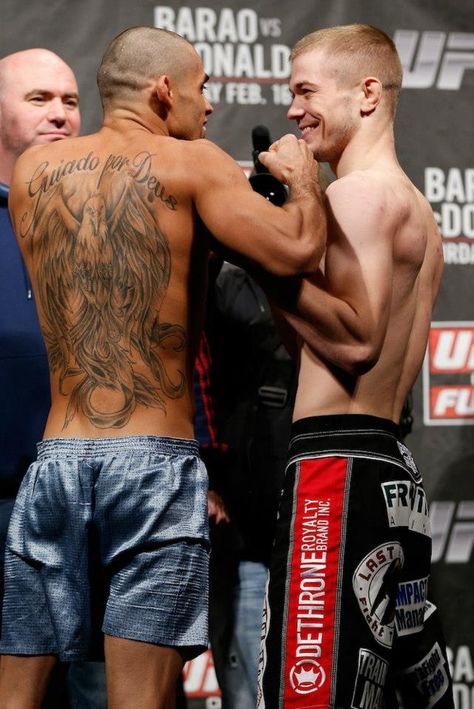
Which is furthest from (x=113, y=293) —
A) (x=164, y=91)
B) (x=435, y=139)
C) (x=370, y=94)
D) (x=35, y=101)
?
(x=435, y=139)

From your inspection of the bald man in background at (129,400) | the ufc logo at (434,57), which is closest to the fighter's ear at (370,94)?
the bald man in background at (129,400)

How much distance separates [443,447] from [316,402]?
1483mm

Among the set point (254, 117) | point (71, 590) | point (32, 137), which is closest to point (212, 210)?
point (71, 590)

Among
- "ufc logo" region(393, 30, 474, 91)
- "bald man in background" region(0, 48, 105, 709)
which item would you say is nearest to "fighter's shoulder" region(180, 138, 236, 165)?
"bald man in background" region(0, 48, 105, 709)

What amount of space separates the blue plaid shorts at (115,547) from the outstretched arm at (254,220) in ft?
1.20

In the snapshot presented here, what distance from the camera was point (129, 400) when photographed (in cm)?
195

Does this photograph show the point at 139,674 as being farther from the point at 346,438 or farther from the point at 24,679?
the point at 346,438

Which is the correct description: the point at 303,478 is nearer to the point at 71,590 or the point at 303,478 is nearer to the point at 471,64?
the point at 71,590

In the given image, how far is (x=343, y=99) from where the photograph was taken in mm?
2295

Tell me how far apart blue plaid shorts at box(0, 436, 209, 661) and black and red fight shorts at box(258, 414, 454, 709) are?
159 millimetres

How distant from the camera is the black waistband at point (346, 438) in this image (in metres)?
2.05

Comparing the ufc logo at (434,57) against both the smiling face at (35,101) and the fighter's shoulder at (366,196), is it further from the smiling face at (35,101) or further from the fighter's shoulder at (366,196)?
the fighter's shoulder at (366,196)

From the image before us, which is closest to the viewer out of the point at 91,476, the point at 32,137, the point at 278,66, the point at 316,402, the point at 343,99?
the point at 91,476

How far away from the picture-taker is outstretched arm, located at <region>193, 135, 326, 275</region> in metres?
1.96
